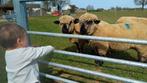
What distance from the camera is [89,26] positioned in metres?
8.00

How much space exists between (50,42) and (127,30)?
4375 millimetres

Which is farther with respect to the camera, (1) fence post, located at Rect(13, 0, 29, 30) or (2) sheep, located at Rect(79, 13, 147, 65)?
(2) sheep, located at Rect(79, 13, 147, 65)

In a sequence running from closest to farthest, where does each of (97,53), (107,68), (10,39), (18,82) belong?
(10,39) → (18,82) → (107,68) → (97,53)

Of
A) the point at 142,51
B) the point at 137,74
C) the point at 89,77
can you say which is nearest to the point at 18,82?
the point at 89,77

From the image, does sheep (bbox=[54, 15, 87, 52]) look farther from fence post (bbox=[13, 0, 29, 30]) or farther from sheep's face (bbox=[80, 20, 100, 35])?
fence post (bbox=[13, 0, 29, 30])

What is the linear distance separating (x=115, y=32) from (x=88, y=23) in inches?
30.7

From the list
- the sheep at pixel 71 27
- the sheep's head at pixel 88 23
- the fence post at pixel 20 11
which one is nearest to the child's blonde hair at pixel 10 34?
the fence post at pixel 20 11

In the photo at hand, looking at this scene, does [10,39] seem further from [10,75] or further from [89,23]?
[89,23]

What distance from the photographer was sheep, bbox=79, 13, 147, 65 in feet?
24.0

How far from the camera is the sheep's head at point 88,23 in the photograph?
796cm

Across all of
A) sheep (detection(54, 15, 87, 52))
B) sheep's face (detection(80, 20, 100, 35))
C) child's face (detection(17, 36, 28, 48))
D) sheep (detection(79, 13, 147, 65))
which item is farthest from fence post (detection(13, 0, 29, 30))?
sheep (detection(54, 15, 87, 52))

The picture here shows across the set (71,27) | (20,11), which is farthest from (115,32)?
(20,11)

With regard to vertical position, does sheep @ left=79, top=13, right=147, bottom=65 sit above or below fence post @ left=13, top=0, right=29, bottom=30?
below

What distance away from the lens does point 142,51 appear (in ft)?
23.9
